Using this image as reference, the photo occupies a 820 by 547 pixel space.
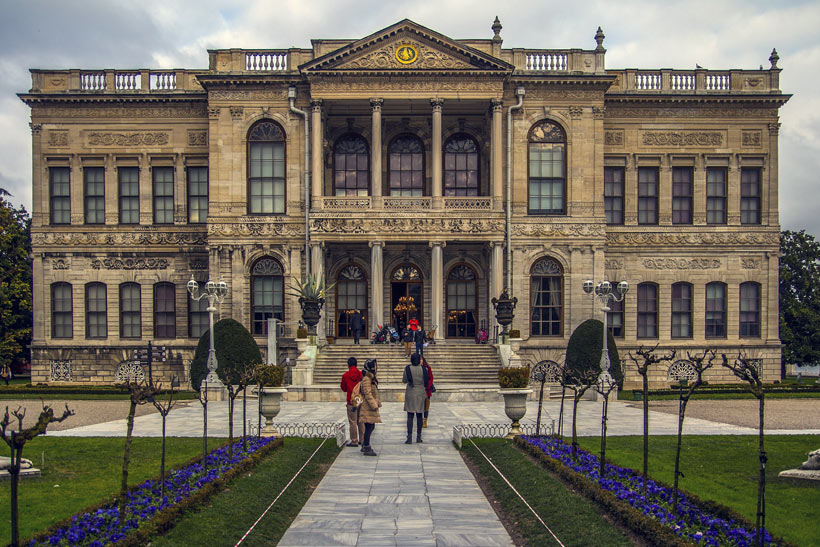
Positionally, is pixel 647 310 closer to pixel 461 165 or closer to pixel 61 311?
pixel 461 165

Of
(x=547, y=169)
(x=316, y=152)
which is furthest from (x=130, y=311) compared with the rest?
(x=547, y=169)

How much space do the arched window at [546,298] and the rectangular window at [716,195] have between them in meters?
8.68

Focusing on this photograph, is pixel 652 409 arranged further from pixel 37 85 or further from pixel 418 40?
pixel 37 85

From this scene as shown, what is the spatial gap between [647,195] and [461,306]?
35.5ft

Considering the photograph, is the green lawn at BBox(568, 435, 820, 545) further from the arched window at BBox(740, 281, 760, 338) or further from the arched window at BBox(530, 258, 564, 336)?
the arched window at BBox(740, 281, 760, 338)

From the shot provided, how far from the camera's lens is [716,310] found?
38219 mm

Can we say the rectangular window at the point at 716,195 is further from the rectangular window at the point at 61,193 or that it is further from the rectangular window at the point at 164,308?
the rectangular window at the point at 61,193

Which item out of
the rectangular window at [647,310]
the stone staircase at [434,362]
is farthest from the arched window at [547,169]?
the stone staircase at [434,362]

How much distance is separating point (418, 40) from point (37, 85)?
739 inches

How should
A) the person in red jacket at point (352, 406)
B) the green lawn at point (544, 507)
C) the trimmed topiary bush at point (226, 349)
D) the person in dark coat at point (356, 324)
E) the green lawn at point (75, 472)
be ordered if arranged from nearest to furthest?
the green lawn at point (544, 507)
the green lawn at point (75, 472)
the person in red jacket at point (352, 406)
the trimmed topiary bush at point (226, 349)
the person in dark coat at point (356, 324)

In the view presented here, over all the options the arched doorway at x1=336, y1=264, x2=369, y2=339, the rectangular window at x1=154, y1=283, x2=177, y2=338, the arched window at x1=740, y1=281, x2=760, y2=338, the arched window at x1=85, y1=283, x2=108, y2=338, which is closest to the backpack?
the arched doorway at x1=336, y1=264, x2=369, y2=339

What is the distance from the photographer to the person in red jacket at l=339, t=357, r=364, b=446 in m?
17.2

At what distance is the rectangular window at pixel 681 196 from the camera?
38406 mm

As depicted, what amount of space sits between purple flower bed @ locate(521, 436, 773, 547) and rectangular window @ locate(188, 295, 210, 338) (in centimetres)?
2591
